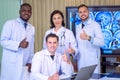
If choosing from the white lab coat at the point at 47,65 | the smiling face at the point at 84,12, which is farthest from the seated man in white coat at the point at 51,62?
the smiling face at the point at 84,12

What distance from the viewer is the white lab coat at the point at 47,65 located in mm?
2606

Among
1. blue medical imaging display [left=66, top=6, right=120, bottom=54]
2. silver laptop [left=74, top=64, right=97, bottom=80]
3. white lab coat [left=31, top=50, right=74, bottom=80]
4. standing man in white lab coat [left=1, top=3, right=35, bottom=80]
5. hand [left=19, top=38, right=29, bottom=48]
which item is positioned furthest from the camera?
blue medical imaging display [left=66, top=6, right=120, bottom=54]

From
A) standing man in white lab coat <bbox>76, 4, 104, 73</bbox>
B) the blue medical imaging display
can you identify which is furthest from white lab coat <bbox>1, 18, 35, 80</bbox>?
the blue medical imaging display

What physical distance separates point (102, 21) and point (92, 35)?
1585 millimetres

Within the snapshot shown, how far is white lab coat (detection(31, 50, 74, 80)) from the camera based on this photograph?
2606mm

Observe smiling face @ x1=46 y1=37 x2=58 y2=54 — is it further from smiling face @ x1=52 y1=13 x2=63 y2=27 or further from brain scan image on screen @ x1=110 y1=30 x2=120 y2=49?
brain scan image on screen @ x1=110 y1=30 x2=120 y2=49

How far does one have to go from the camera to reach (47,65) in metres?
2.67

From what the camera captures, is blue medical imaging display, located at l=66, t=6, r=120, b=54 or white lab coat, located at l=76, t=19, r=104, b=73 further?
blue medical imaging display, located at l=66, t=6, r=120, b=54

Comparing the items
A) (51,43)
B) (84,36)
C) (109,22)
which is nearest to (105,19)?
(109,22)

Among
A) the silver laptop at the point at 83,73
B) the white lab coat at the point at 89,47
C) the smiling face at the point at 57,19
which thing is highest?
the smiling face at the point at 57,19

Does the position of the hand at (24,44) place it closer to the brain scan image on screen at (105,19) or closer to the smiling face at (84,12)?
the smiling face at (84,12)

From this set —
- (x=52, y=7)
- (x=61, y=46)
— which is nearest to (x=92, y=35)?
(x=61, y=46)

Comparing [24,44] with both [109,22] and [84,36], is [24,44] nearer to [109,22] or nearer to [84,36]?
[84,36]

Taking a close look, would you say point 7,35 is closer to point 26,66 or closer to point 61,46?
point 26,66
